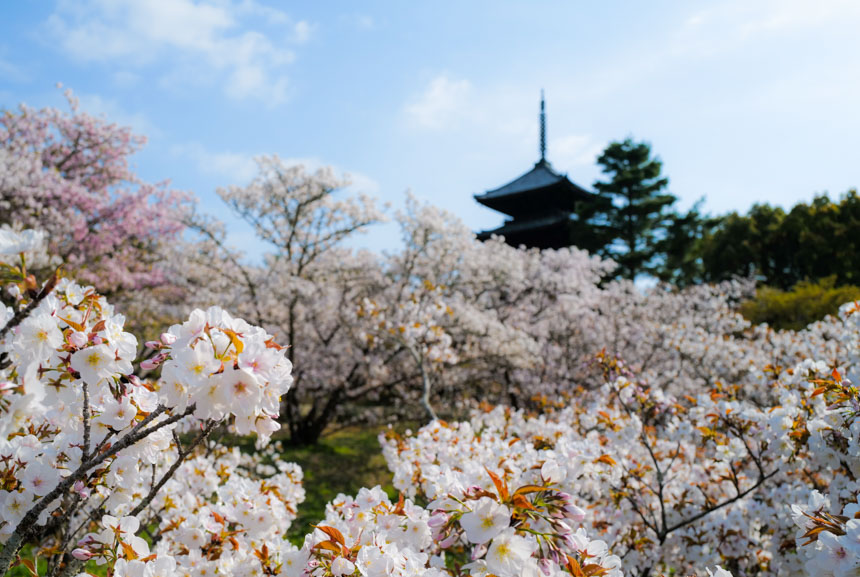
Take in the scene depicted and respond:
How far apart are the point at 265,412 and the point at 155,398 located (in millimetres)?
642

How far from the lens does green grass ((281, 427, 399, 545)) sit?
23.0 ft

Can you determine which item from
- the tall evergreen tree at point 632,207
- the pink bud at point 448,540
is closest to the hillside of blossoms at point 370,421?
the pink bud at point 448,540

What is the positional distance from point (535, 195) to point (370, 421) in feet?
54.7

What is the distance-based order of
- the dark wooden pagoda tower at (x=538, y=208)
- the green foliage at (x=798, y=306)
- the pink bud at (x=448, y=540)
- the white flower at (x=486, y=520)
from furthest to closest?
the dark wooden pagoda tower at (x=538, y=208) < the green foliage at (x=798, y=306) < the pink bud at (x=448, y=540) < the white flower at (x=486, y=520)

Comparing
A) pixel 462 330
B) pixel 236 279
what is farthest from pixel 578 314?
pixel 236 279

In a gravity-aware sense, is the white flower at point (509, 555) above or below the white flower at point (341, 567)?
above

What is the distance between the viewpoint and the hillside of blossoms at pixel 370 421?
149 centimetres

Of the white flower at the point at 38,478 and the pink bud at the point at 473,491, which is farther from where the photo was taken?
the white flower at the point at 38,478

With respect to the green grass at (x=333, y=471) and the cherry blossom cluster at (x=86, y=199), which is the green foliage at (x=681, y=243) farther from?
the cherry blossom cluster at (x=86, y=199)

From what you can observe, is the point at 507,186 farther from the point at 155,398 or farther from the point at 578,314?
the point at 155,398

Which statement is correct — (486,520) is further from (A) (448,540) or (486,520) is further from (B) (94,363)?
(B) (94,363)

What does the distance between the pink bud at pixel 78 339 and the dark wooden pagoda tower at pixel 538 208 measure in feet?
75.6

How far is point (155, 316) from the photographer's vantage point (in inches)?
421

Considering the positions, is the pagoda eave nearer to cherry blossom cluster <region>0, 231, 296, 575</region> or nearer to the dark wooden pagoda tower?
the dark wooden pagoda tower
